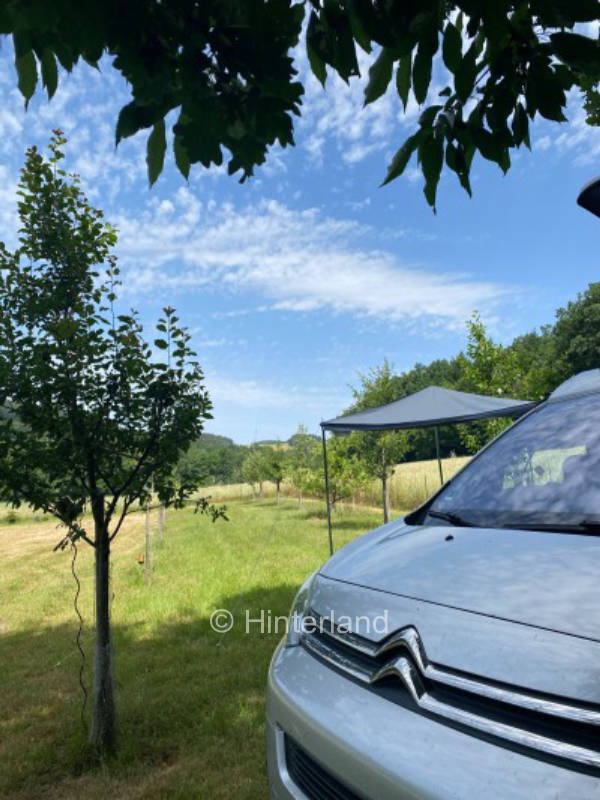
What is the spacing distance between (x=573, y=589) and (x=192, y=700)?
161 inches

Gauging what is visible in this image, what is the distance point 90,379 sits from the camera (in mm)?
3662

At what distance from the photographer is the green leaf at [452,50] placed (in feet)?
5.04

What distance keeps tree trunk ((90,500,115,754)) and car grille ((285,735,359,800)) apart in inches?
96.4

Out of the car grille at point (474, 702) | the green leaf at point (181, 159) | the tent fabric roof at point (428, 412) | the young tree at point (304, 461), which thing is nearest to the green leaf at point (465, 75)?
the green leaf at point (181, 159)

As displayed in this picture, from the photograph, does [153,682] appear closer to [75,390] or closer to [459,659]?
[75,390]

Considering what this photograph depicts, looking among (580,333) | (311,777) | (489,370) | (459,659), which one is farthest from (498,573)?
(580,333)

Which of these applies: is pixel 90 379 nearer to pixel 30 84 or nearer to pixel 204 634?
pixel 30 84

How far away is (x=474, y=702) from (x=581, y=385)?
168 centimetres

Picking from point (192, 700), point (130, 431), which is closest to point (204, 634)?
point (192, 700)

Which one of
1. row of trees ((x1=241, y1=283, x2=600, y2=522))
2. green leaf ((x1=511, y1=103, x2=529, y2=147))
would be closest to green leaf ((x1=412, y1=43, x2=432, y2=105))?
green leaf ((x1=511, y1=103, x2=529, y2=147))

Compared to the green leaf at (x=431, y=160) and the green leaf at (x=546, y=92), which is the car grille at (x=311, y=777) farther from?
the green leaf at (x=546, y=92)

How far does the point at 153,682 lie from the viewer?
15.7 feet

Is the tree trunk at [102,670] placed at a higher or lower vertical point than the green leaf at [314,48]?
lower

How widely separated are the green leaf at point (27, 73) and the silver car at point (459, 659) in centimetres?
181
